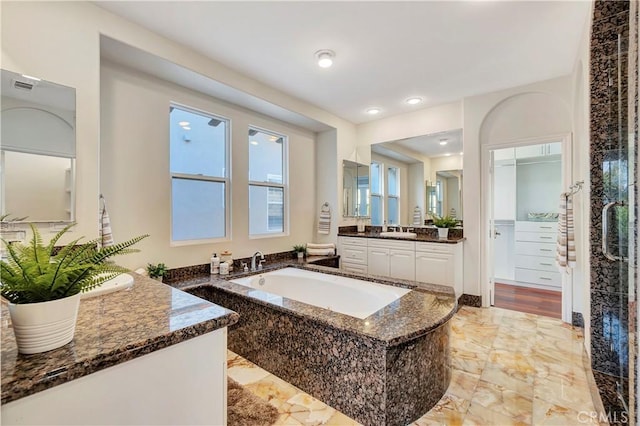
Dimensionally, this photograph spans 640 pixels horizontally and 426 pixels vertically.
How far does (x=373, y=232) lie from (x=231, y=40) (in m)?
3.34

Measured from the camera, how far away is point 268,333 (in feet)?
7.27

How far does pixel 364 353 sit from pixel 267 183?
9.23ft

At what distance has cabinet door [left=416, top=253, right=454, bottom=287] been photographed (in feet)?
11.6

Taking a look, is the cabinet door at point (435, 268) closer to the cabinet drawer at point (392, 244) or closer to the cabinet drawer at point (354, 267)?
the cabinet drawer at point (392, 244)

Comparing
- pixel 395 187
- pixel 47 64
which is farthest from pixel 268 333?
pixel 395 187

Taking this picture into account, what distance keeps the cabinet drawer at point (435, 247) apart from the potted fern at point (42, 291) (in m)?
3.49

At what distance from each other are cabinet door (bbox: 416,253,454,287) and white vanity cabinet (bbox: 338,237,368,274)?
796mm

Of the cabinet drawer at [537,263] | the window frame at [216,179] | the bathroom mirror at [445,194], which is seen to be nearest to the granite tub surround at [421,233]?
the bathroom mirror at [445,194]

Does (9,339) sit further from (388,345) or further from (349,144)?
(349,144)

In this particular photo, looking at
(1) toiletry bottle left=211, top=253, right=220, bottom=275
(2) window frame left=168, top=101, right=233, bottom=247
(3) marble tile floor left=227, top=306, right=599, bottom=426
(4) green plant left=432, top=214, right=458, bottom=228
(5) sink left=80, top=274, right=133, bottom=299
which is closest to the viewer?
(5) sink left=80, top=274, right=133, bottom=299

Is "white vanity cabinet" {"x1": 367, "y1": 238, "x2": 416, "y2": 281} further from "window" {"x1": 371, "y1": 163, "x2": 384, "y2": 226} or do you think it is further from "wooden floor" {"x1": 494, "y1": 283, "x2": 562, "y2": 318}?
"wooden floor" {"x1": 494, "y1": 283, "x2": 562, "y2": 318}

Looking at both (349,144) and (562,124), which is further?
(349,144)

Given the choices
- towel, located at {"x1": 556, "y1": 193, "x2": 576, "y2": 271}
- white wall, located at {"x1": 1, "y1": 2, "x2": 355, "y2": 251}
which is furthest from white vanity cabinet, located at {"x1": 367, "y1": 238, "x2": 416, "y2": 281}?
white wall, located at {"x1": 1, "y1": 2, "x2": 355, "y2": 251}

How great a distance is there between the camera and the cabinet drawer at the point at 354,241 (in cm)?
427
